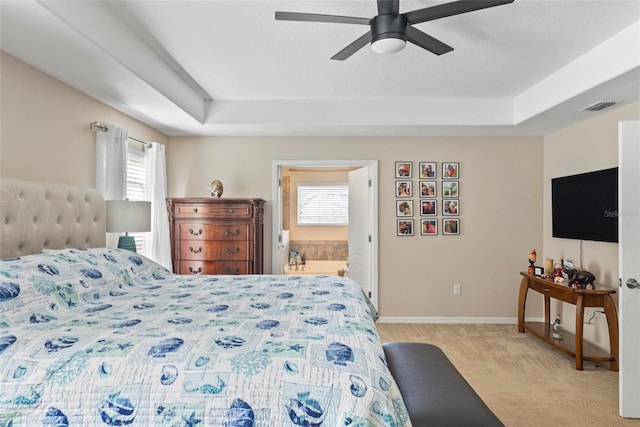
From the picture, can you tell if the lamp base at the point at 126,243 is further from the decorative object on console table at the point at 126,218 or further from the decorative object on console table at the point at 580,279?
the decorative object on console table at the point at 580,279

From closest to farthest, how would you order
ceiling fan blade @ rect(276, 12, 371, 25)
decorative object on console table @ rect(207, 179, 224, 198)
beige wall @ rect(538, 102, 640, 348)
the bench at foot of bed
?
1. the bench at foot of bed
2. ceiling fan blade @ rect(276, 12, 371, 25)
3. beige wall @ rect(538, 102, 640, 348)
4. decorative object on console table @ rect(207, 179, 224, 198)

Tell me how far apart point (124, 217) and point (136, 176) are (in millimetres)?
1122

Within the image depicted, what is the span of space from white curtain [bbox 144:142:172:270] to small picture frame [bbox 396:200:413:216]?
2779 millimetres

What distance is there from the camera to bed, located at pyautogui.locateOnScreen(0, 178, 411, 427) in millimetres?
1197

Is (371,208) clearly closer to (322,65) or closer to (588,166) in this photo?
(322,65)

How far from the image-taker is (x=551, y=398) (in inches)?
113

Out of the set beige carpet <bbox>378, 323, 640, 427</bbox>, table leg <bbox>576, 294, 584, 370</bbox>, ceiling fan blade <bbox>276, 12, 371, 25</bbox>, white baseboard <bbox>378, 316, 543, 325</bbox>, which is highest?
ceiling fan blade <bbox>276, 12, 371, 25</bbox>

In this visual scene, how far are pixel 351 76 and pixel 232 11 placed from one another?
1.44 metres

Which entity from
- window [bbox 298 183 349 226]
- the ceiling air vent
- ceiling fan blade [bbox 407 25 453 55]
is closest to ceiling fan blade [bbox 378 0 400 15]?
ceiling fan blade [bbox 407 25 453 55]

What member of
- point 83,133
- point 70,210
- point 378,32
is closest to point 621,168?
point 378,32

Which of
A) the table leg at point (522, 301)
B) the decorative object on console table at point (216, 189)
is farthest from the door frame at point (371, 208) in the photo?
the table leg at point (522, 301)

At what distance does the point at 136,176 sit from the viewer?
414 cm

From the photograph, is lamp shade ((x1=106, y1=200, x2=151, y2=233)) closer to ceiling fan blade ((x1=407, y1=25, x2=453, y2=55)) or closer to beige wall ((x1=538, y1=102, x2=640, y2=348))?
ceiling fan blade ((x1=407, y1=25, x2=453, y2=55))

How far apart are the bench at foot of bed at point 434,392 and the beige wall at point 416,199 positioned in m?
2.69
